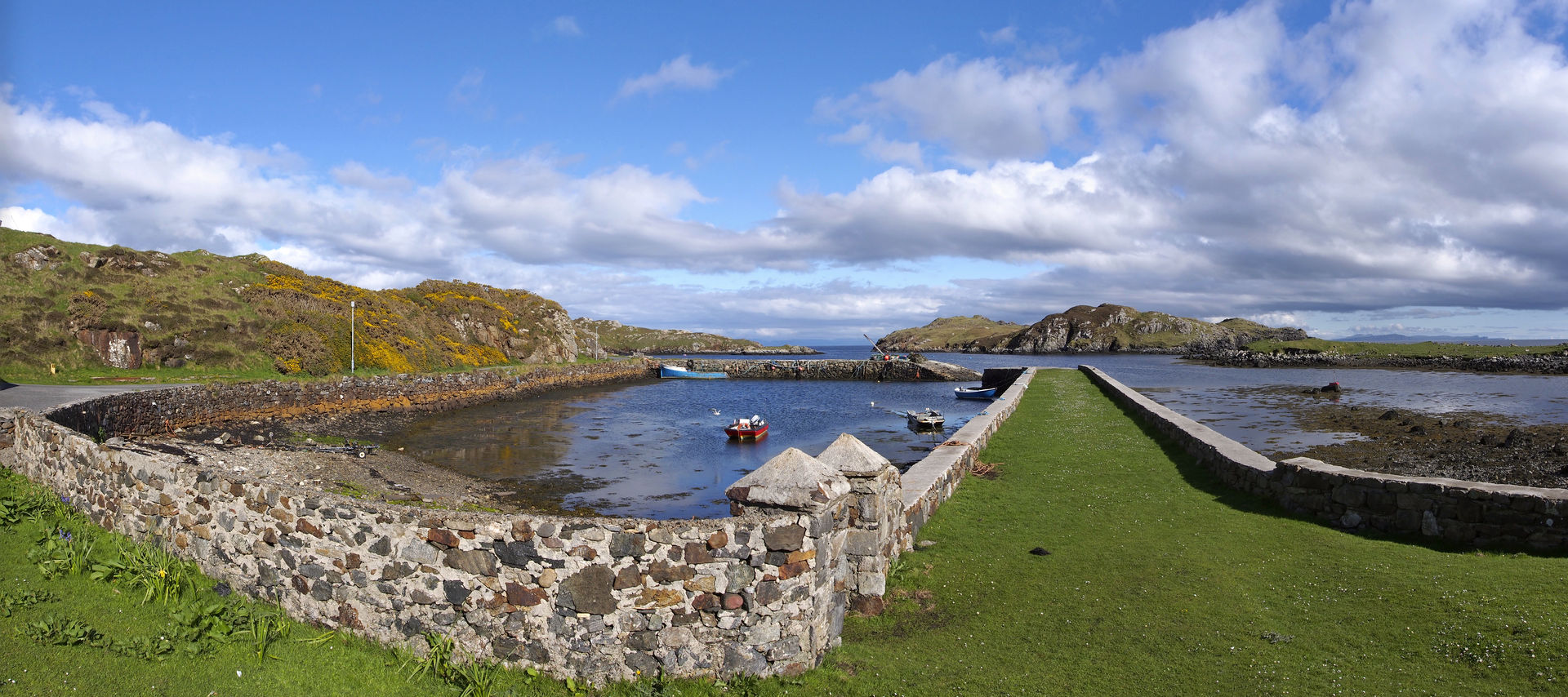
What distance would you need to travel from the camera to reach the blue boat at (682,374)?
80250mm

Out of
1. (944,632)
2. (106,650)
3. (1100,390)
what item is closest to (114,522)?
(106,650)

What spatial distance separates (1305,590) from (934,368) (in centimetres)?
7027

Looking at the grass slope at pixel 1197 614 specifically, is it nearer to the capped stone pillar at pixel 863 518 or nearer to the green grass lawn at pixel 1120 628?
the green grass lawn at pixel 1120 628

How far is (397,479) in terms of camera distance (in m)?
19.4

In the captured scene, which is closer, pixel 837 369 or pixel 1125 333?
pixel 837 369

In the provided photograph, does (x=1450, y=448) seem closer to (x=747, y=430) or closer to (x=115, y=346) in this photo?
(x=747, y=430)

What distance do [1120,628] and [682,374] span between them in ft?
246

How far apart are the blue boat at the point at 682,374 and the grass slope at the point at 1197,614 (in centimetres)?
7072

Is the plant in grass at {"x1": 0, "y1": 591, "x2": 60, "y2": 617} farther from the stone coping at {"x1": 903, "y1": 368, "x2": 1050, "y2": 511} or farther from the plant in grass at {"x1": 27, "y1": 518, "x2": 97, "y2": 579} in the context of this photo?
the stone coping at {"x1": 903, "y1": 368, "x2": 1050, "y2": 511}

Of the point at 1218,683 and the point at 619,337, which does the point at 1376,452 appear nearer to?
the point at 1218,683

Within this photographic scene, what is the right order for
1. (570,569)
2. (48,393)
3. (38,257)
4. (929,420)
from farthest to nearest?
(38,257)
(929,420)
(48,393)
(570,569)

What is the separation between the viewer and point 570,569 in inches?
220

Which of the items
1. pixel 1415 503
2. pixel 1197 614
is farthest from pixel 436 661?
pixel 1415 503

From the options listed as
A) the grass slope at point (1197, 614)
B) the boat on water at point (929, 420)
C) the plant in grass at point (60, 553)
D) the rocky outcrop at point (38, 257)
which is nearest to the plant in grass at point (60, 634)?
the plant in grass at point (60, 553)
